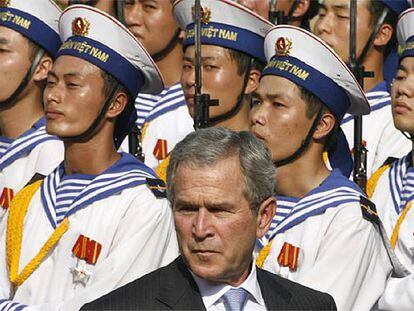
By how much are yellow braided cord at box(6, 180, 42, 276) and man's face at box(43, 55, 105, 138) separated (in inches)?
15.7

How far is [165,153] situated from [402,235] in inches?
85.6

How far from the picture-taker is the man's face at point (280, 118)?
27.5ft

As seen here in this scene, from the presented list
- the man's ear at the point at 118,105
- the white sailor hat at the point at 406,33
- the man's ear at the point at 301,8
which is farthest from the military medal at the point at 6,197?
the man's ear at the point at 301,8

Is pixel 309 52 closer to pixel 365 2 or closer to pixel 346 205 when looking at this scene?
pixel 346 205

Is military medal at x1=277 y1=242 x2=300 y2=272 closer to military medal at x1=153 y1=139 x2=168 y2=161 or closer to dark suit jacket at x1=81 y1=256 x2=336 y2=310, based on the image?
dark suit jacket at x1=81 y1=256 x2=336 y2=310

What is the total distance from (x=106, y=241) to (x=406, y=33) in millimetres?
2201

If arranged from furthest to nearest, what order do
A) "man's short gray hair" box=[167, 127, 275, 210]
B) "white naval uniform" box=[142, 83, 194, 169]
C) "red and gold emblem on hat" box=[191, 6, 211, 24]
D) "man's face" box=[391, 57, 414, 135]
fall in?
"white naval uniform" box=[142, 83, 194, 169], "red and gold emblem on hat" box=[191, 6, 211, 24], "man's face" box=[391, 57, 414, 135], "man's short gray hair" box=[167, 127, 275, 210]

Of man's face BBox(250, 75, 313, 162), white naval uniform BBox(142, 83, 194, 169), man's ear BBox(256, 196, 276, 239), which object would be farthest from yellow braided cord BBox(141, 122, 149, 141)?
man's ear BBox(256, 196, 276, 239)

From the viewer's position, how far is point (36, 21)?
383 inches

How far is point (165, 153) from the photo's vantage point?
1029 centimetres

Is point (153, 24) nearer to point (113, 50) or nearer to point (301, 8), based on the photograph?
point (301, 8)

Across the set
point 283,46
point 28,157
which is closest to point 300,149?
point 283,46

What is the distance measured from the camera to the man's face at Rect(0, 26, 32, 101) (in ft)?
31.8

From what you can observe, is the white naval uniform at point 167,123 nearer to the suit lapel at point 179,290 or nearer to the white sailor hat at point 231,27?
the white sailor hat at point 231,27
